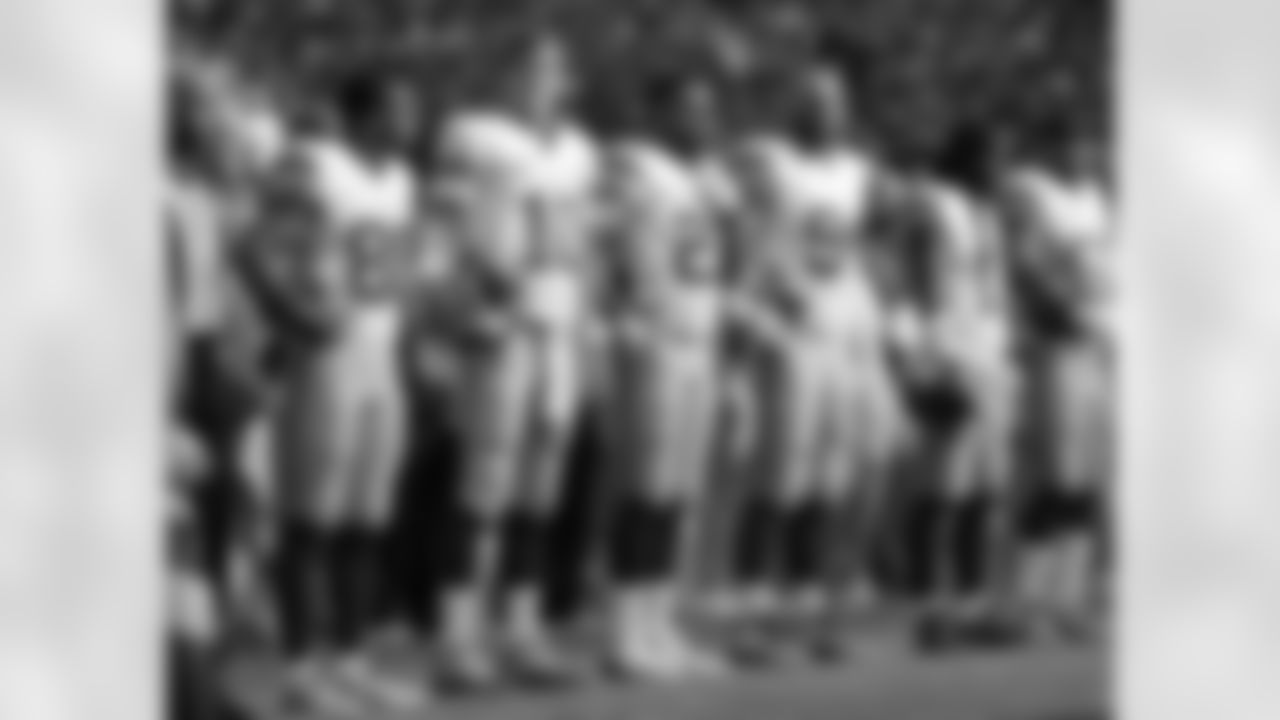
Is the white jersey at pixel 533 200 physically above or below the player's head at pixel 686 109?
below

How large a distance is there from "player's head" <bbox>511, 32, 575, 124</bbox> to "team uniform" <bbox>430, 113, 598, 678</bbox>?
0.02 m

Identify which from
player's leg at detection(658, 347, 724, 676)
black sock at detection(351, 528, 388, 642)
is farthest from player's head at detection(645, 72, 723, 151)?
black sock at detection(351, 528, 388, 642)

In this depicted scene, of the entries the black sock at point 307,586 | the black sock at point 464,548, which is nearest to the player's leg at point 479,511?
the black sock at point 464,548

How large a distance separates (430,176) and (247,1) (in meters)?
0.19

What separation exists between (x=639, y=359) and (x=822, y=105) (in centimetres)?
28

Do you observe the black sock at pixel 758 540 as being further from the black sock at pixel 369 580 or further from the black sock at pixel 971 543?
the black sock at pixel 369 580

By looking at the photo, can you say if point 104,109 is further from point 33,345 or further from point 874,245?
point 874,245

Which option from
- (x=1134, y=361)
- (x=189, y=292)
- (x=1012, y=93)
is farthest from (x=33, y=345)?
(x=1134, y=361)

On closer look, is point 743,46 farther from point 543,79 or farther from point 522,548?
point 522,548

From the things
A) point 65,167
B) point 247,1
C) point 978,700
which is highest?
point 247,1

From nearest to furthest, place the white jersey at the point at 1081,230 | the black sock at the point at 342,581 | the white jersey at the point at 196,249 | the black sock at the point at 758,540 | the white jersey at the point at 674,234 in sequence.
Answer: the white jersey at the point at 196,249 → the black sock at the point at 342,581 → the white jersey at the point at 674,234 → the black sock at the point at 758,540 → the white jersey at the point at 1081,230

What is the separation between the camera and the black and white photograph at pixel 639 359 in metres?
1.88

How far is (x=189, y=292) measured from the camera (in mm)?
1836

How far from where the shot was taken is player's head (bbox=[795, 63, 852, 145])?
214 cm
